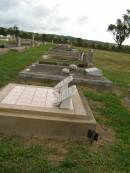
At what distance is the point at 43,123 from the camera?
216 inches

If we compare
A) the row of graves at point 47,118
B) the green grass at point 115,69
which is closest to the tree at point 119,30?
the green grass at point 115,69

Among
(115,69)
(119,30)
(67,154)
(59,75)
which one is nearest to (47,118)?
(67,154)

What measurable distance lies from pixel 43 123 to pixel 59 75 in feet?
23.7

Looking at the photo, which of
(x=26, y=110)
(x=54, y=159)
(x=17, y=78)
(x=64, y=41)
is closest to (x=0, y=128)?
(x=26, y=110)

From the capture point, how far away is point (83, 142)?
18.2 ft

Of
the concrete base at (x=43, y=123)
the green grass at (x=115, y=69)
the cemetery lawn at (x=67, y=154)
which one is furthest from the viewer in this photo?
the green grass at (x=115, y=69)

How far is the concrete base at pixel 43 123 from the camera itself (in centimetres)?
550

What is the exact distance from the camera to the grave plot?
12125mm

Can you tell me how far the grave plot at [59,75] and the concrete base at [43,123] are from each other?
6.34m

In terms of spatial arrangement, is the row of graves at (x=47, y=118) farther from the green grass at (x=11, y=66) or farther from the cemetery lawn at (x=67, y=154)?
the green grass at (x=11, y=66)

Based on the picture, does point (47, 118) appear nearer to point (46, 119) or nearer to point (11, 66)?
point (46, 119)

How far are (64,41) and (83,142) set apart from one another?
5825 centimetres

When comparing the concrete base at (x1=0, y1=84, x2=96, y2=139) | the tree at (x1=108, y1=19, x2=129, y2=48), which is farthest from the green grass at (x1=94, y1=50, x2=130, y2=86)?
the tree at (x1=108, y1=19, x2=129, y2=48)

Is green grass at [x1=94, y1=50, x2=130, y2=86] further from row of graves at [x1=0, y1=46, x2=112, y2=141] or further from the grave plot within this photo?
row of graves at [x1=0, y1=46, x2=112, y2=141]
